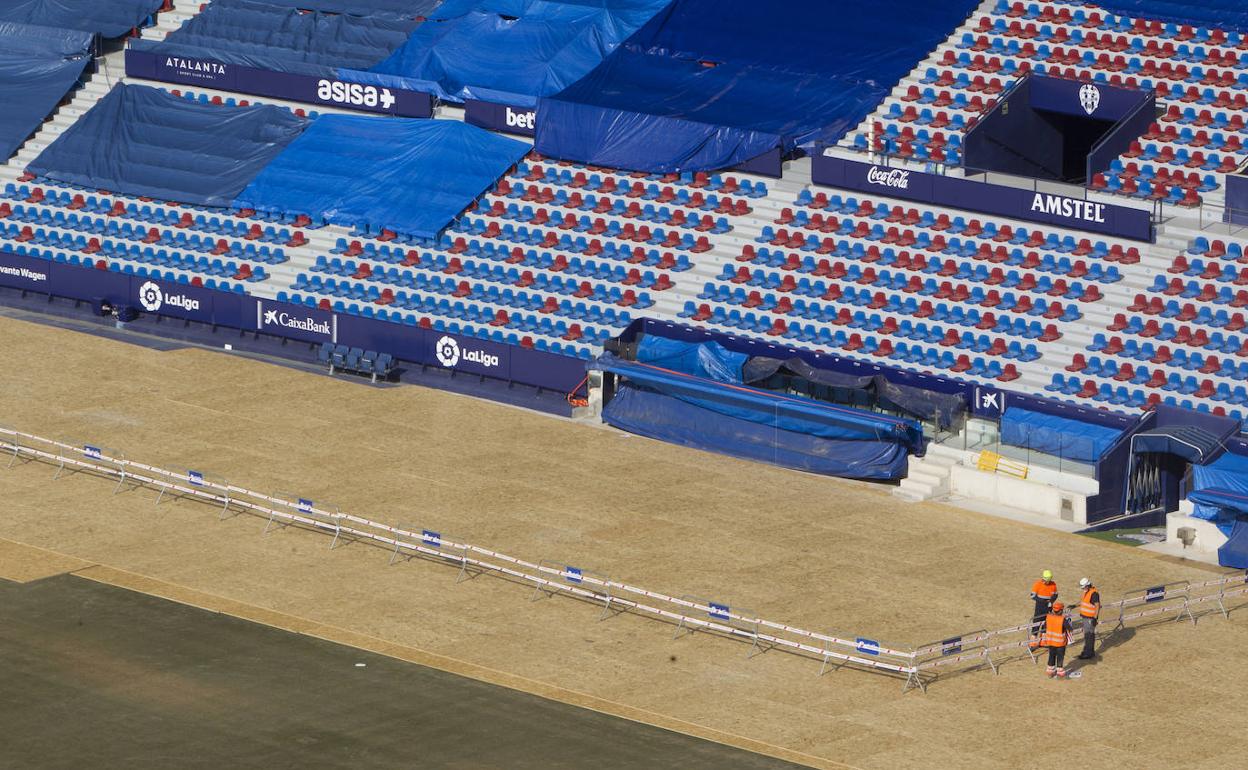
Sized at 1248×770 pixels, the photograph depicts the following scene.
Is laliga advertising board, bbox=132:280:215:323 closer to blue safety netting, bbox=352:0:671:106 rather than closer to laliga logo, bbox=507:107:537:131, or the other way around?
blue safety netting, bbox=352:0:671:106

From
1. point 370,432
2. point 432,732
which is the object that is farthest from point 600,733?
point 370,432

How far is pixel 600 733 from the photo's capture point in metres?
36.8

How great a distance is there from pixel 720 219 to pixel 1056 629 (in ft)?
71.1

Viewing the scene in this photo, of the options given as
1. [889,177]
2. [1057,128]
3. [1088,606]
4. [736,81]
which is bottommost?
[1088,606]

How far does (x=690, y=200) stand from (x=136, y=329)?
16036mm

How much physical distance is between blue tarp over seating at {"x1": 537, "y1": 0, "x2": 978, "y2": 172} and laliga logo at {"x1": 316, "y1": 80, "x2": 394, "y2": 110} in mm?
6423

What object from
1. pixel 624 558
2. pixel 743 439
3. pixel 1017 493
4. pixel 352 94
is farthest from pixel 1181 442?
pixel 352 94

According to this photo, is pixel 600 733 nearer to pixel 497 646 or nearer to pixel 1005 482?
pixel 497 646

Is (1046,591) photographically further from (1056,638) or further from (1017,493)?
(1017,493)

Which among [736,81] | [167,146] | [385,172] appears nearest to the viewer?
[736,81]

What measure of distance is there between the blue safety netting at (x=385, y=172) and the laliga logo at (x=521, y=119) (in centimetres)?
46

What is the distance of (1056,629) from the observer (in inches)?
1512

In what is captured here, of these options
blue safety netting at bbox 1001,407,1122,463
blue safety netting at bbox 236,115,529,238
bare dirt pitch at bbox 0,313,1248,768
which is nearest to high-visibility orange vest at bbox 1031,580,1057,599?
bare dirt pitch at bbox 0,313,1248,768

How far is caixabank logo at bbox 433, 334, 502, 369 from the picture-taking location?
57.4 m
